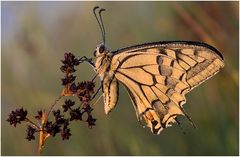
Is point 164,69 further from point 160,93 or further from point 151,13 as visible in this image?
point 151,13

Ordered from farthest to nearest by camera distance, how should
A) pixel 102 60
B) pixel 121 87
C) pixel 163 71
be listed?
pixel 121 87 < pixel 163 71 < pixel 102 60

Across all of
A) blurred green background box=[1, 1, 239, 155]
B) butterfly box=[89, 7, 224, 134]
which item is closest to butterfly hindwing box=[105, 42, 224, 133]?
butterfly box=[89, 7, 224, 134]

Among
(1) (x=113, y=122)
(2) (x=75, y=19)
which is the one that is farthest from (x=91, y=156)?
(2) (x=75, y=19)

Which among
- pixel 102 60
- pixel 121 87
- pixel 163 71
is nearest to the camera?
pixel 102 60

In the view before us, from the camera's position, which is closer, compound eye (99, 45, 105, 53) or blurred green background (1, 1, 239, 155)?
compound eye (99, 45, 105, 53)

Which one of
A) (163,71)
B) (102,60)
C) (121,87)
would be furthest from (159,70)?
(121,87)

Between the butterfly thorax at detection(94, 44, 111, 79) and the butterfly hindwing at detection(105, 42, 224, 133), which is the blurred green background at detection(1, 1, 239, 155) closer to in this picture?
the butterfly hindwing at detection(105, 42, 224, 133)

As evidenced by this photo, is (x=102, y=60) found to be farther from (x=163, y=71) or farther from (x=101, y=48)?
(x=163, y=71)

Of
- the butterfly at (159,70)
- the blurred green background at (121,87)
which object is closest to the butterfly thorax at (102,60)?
the butterfly at (159,70)
